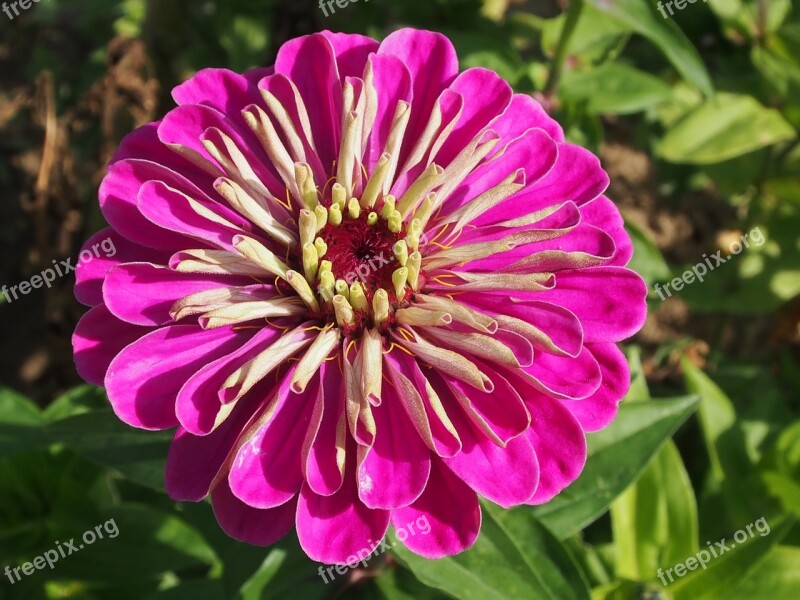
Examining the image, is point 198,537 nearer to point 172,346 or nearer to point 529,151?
point 172,346

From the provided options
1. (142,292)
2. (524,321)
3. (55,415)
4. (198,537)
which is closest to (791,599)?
(524,321)

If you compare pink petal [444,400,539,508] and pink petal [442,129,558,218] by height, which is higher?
pink petal [442,129,558,218]

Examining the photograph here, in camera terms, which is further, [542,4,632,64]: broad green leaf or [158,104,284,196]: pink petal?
[542,4,632,64]: broad green leaf

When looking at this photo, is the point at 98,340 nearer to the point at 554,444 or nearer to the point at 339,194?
the point at 339,194

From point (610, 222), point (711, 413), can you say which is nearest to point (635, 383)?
point (711, 413)

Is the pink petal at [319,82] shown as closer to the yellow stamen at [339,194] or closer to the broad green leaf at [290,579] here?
the yellow stamen at [339,194]
